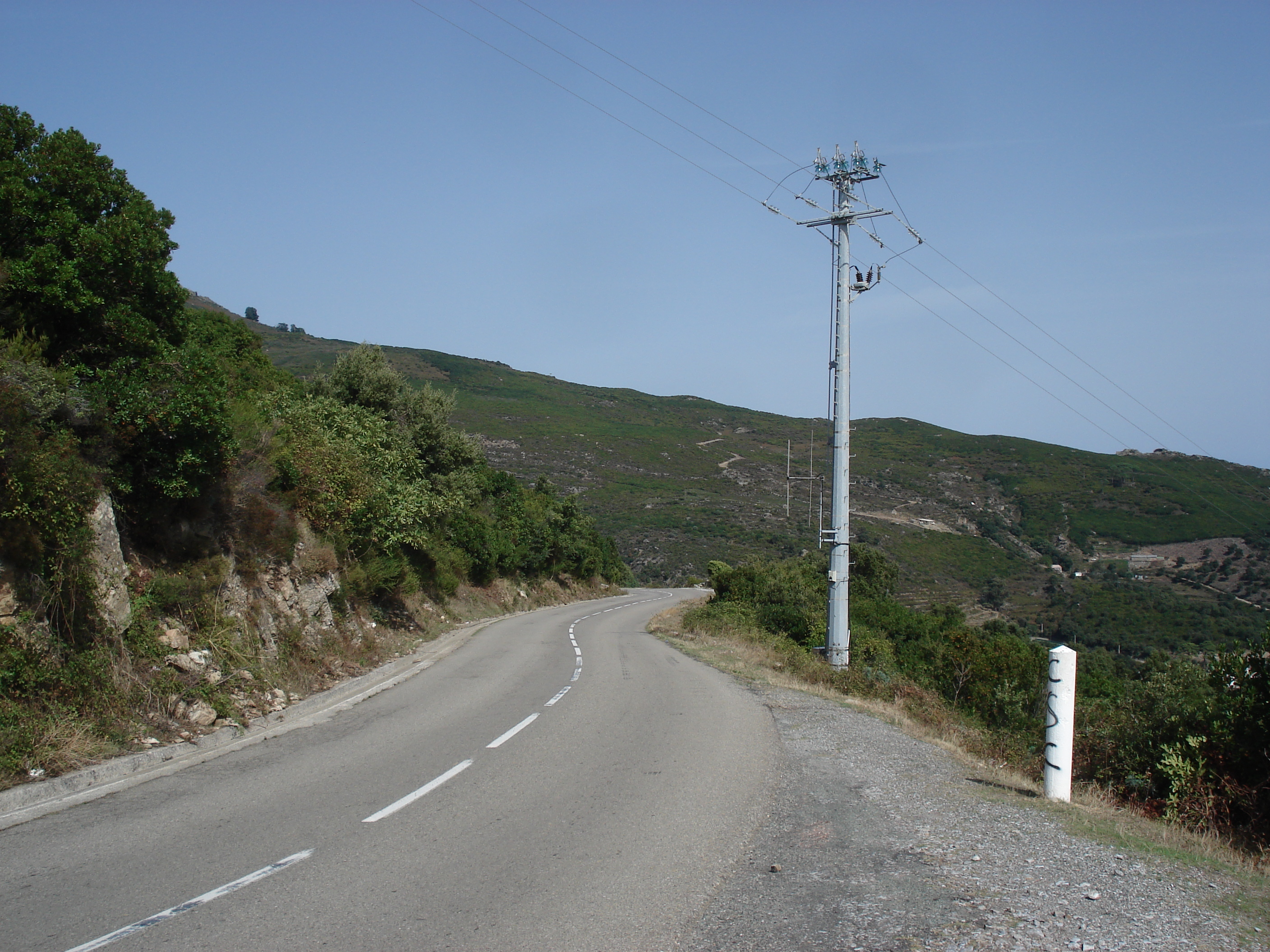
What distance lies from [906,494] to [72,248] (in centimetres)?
8196

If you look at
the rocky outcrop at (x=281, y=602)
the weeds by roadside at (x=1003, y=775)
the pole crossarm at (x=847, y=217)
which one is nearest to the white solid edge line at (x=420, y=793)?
the weeds by roadside at (x=1003, y=775)

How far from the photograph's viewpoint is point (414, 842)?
5.85 meters

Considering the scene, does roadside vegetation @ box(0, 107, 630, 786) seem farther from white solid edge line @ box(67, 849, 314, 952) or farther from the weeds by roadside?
the weeds by roadside

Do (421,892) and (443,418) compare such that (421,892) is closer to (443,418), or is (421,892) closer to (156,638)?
(156,638)

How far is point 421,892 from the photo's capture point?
4859 millimetres

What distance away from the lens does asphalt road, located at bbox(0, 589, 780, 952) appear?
14.4 feet

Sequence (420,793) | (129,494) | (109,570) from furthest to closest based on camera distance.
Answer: (129,494), (109,570), (420,793)

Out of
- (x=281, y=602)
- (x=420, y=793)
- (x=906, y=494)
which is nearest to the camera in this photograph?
(x=420, y=793)

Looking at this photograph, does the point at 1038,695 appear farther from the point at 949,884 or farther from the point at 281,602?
the point at 281,602

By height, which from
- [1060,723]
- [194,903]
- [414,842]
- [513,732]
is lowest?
[513,732]

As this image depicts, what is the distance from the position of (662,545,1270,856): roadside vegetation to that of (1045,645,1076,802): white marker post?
0.96 metres

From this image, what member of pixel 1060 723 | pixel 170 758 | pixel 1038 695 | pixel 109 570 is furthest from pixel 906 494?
pixel 170 758

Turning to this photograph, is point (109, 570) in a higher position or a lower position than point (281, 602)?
higher

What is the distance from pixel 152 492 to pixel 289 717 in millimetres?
3707
